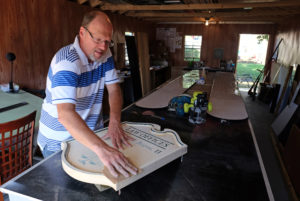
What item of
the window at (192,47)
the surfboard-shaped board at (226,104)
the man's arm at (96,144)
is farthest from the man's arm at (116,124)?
the window at (192,47)

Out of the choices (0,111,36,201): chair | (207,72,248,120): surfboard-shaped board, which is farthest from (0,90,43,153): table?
(207,72,248,120): surfboard-shaped board

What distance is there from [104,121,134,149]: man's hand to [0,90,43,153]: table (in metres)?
1.26

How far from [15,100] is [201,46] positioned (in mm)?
7127

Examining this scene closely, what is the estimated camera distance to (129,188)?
0.93 meters

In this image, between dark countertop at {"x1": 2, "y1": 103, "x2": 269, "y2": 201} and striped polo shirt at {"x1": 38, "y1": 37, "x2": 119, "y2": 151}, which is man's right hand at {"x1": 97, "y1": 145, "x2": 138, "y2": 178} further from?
striped polo shirt at {"x1": 38, "y1": 37, "x2": 119, "y2": 151}

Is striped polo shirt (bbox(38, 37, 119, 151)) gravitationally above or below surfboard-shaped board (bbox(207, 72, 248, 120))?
above

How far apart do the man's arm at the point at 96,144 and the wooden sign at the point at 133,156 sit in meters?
0.03

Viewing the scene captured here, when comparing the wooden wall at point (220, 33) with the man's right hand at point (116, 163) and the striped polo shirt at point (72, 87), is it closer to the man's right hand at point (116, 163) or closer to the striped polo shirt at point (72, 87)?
the striped polo shirt at point (72, 87)

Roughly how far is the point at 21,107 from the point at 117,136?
176 centimetres

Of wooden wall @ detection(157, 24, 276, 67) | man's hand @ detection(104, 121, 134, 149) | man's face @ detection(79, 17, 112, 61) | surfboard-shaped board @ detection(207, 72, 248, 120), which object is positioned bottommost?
surfboard-shaped board @ detection(207, 72, 248, 120)

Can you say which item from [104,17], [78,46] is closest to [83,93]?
[78,46]

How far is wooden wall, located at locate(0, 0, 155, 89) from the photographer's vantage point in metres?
3.07

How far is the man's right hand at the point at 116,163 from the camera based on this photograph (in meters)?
0.84

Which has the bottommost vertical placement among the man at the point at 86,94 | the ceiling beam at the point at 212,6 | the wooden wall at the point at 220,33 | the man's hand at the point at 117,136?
the man's hand at the point at 117,136
